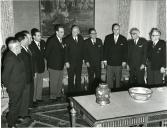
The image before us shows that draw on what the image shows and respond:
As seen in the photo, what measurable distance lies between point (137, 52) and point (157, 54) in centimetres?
49

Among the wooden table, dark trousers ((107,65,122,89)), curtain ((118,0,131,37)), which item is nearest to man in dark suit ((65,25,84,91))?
dark trousers ((107,65,122,89))

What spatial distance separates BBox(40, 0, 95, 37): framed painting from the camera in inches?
307

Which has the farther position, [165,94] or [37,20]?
[37,20]

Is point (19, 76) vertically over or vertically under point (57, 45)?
under

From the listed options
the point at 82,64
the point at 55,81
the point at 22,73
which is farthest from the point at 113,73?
the point at 22,73

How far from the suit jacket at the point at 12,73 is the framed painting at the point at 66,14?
9.71 feet

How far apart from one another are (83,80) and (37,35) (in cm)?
249

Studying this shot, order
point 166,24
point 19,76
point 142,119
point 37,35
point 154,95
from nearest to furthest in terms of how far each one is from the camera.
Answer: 1. point 142,119
2. point 154,95
3. point 19,76
4. point 37,35
5. point 166,24

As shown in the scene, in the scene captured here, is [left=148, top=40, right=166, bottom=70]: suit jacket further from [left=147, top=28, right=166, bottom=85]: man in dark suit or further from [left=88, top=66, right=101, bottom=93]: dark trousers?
[left=88, top=66, right=101, bottom=93]: dark trousers

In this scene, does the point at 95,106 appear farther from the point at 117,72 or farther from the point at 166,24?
the point at 166,24

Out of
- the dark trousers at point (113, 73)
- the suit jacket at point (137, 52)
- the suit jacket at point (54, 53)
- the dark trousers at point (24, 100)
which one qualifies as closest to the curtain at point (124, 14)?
the suit jacket at point (137, 52)

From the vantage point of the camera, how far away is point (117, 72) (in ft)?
23.3

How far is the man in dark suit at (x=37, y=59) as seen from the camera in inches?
238

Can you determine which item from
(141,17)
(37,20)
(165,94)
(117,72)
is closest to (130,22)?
(141,17)
